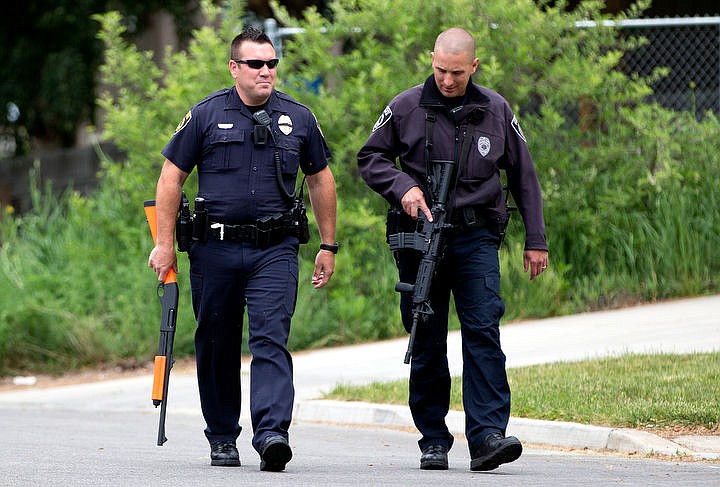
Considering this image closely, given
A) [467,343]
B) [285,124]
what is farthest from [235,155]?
[467,343]

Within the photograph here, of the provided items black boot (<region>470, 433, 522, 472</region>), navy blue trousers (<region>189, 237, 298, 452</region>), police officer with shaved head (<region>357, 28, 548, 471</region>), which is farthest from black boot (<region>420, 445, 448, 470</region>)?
navy blue trousers (<region>189, 237, 298, 452</region>)

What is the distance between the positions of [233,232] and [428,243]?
858mm

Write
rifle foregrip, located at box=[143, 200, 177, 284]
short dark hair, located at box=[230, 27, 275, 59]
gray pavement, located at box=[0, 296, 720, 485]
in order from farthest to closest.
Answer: gray pavement, located at box=[0, 296, 720, 485], rifle foregrip, located at box=[143, 200, 177, 284], short dark hair, located at box=[230, 27, 275, 59]

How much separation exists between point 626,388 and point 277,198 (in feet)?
9.38

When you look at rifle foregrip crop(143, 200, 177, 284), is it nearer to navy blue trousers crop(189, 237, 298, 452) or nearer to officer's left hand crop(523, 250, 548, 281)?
navy blue trousers crop(189, 237, 298, 452)

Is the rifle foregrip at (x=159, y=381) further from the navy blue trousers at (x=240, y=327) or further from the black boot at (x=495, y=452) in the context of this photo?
the black boot at (x=495, y=452)

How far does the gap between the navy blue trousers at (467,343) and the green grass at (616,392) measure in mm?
1485

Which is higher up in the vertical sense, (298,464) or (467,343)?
(467,343)

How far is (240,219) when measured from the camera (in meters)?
6.24

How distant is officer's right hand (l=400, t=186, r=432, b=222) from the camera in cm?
612

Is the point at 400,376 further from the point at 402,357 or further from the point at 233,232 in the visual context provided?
the point at 233,232

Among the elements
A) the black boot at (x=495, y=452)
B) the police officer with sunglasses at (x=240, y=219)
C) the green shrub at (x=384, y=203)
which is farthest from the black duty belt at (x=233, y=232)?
the green shrub at (x=384, y=203)

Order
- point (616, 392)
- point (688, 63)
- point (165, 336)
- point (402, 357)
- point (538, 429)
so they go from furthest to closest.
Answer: point (688, 63) → point (402, 357) → point (616, 392) → point (538, 429) → point (165, 336)

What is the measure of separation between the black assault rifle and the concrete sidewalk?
1.87m
